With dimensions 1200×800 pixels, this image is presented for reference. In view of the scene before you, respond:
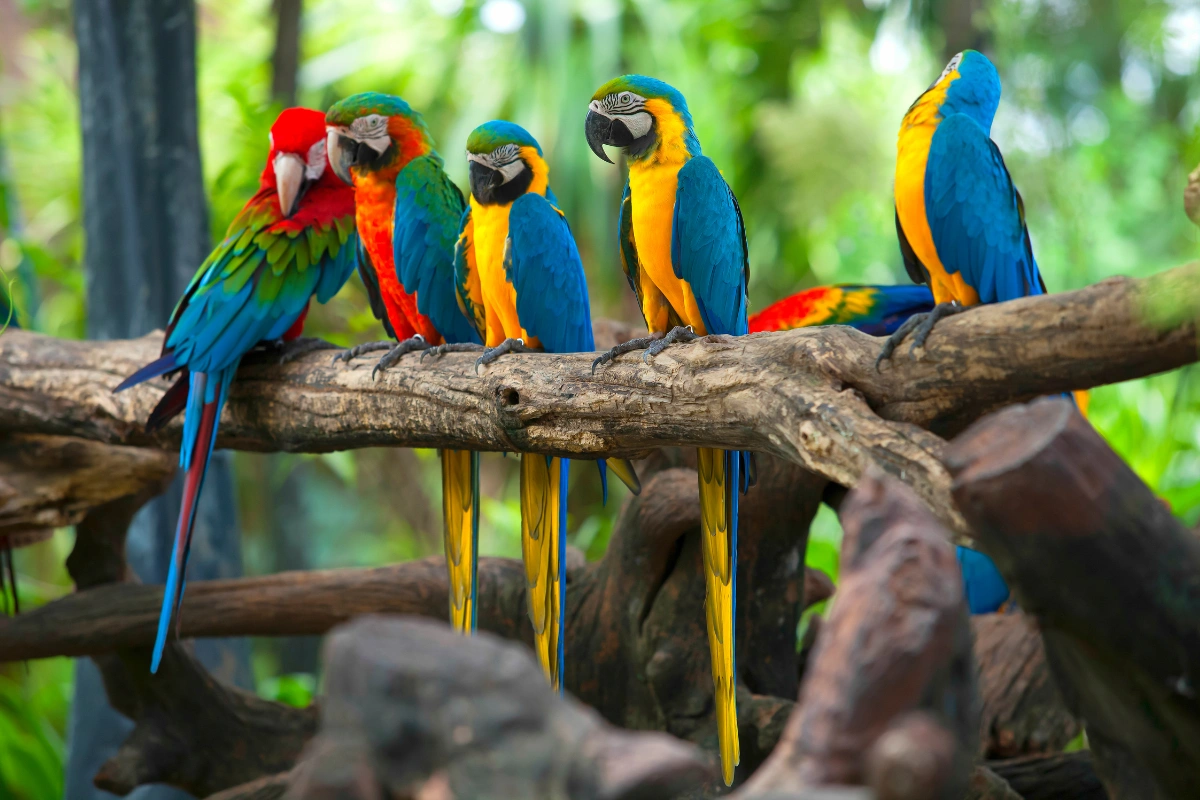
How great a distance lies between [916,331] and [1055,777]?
1449 millimetres

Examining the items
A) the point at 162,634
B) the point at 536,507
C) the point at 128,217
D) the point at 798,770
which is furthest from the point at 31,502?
the point at 798,770

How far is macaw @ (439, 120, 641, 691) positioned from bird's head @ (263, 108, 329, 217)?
1.45 feet

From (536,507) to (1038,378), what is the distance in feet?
3.38

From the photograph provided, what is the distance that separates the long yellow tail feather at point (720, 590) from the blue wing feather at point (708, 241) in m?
0.27

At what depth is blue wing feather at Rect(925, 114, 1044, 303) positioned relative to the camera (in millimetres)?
1404

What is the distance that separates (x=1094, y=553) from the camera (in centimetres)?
81

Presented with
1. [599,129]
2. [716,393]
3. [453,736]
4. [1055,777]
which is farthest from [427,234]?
[1055,777]

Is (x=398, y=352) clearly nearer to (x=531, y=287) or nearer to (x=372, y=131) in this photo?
(x=531, y=287)

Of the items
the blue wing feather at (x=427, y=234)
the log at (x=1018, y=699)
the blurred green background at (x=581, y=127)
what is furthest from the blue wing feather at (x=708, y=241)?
the blurred green background at (x=581, y=127)

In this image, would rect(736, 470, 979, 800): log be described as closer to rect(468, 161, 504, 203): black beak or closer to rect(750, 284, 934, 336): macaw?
rect(468, 161, 504, 203): black beak

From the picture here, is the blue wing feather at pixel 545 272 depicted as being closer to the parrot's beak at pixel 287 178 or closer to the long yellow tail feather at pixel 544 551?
the long yellow tail feather at pixel 544 551

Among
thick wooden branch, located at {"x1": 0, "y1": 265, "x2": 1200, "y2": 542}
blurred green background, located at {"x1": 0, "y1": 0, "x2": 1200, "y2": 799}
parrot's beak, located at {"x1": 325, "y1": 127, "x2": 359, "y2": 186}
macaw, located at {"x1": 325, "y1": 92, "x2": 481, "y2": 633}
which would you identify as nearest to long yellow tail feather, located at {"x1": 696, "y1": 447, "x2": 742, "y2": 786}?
thick wooden branch, located at {"x1": 0, "y1": 265, "x2": 1200, "y2": 542}

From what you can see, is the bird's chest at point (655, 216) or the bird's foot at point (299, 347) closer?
the bird's chest at point (655, 216)

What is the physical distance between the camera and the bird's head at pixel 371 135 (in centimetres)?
196
